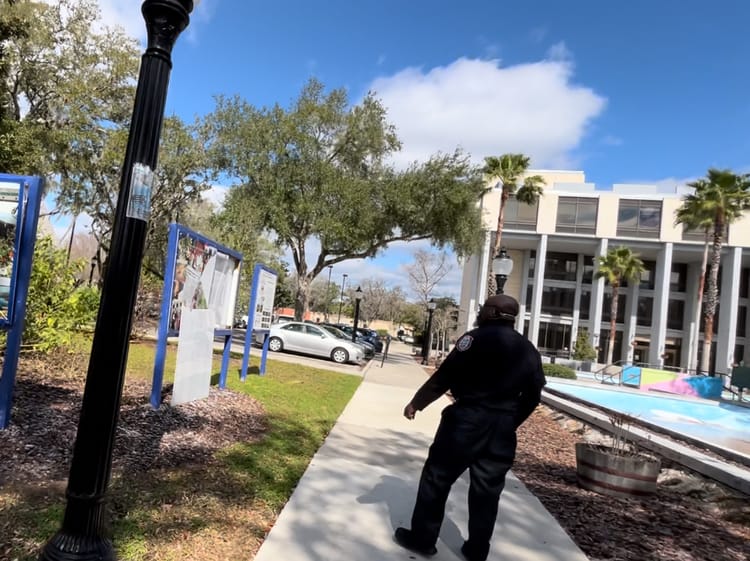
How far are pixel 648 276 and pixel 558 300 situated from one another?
27.8 ft

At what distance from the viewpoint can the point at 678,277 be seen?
49188 mm

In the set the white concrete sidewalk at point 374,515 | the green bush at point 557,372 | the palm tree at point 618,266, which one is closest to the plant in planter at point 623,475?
the white concrete sidewalk at point 374,515

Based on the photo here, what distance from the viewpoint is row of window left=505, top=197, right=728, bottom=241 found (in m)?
43.5

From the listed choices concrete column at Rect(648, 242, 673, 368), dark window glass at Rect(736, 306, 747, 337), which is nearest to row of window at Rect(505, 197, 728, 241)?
concrete column at Rect(648, 242, 673, 368)

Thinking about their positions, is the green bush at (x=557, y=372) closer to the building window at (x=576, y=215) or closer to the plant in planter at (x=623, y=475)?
the plant in planter at (x=623, y=475)

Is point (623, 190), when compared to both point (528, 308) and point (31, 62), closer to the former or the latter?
point (528, 308)

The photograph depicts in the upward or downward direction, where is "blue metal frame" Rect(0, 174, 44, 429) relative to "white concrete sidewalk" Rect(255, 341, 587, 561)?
upward

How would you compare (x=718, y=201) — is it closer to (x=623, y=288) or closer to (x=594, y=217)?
(x=594, y=217)

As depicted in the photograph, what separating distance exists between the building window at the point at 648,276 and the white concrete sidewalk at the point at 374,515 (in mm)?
47874

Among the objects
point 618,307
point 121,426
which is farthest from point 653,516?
point 618,307

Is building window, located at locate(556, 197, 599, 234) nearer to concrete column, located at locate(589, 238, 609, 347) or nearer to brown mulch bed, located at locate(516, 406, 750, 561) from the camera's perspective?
concrete column, located at locate(589, 238, 609, 347)

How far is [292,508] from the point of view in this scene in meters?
4.00

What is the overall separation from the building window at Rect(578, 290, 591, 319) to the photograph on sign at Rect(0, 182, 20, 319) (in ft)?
160

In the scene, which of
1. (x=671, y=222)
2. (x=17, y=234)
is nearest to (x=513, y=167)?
(x=671, y=222)
